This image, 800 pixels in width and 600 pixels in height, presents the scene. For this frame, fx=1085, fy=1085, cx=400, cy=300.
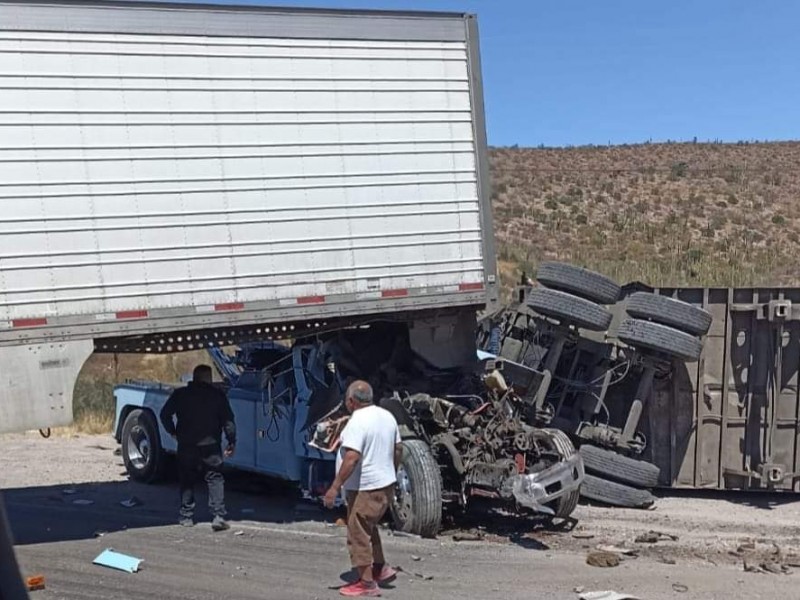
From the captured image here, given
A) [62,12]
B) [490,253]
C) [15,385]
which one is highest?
[62,12]

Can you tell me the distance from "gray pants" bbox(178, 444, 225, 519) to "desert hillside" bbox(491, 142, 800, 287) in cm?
2312

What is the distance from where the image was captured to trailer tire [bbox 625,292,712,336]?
36.6 ft

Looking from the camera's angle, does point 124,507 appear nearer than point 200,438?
No

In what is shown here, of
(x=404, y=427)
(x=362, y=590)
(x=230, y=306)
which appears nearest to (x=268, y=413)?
(x=404, y=427)

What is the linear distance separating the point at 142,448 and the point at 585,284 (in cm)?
609

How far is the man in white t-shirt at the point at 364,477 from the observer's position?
297 inches

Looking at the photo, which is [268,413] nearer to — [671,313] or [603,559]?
[671,313]

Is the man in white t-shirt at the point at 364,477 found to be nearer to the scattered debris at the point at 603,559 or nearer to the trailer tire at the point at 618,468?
the scattered debris at the point at 603,559

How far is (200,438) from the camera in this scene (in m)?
10.2

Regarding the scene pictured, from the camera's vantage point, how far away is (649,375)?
37.8 ft

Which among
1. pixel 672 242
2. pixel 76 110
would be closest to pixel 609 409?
pixel 76 110

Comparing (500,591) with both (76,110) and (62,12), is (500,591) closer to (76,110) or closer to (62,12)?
(76,110)

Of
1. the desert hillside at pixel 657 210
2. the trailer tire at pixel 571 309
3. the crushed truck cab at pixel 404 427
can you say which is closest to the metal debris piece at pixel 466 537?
the crushed truck cab at pixel 404 427

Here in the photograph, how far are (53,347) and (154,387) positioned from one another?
490cm
